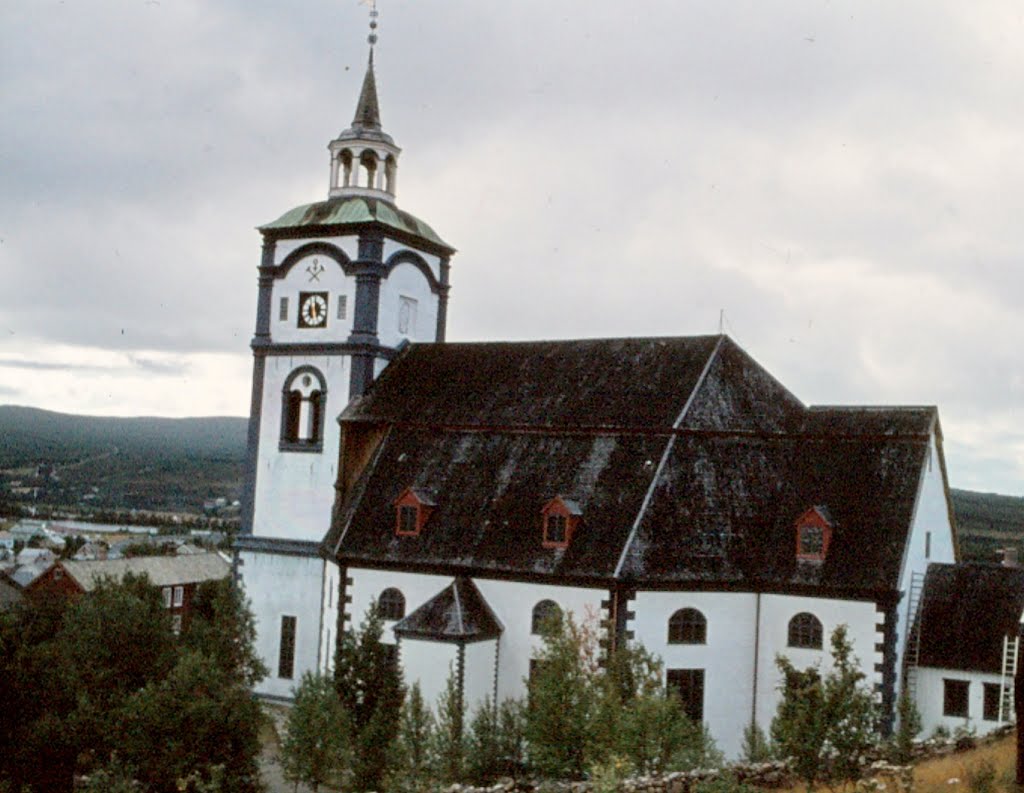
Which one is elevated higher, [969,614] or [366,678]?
[969,614]

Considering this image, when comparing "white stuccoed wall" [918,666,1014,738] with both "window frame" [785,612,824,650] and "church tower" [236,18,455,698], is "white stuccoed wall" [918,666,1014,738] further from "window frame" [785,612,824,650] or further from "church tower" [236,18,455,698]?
"church tower" [236,18,455,698]

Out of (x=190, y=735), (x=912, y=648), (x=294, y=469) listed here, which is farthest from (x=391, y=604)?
(x=912, y=648)

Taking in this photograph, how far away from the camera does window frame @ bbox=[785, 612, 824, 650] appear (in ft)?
107

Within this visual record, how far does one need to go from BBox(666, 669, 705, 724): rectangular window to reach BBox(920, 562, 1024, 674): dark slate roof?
6.45 m

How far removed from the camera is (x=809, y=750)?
19.6 metres

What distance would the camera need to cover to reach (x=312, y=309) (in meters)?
42.4

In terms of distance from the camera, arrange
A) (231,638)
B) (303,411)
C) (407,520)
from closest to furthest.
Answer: (407,520) → (231,638) → (303,411)

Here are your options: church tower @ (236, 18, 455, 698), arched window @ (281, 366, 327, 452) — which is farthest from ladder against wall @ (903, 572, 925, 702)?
arched window @ (281, 366, 327, 452)

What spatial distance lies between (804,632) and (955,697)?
4542mm

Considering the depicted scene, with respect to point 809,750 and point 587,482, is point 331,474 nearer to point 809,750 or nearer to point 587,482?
point 587,482

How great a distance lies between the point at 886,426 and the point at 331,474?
1914 cm

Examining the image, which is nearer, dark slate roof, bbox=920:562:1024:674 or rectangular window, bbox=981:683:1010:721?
rectangular window, bbox=981:683:1010:721

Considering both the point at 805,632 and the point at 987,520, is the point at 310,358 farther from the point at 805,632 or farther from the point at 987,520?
the point at 987,520

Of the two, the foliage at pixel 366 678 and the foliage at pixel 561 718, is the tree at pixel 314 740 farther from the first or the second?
the foliage at pixel 561 718
